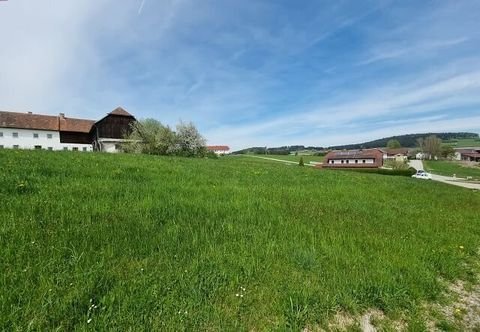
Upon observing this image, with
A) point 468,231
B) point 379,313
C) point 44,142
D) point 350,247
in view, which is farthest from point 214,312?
point 44,142

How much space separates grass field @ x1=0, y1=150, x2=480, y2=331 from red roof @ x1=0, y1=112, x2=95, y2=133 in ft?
224

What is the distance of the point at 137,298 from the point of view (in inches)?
110

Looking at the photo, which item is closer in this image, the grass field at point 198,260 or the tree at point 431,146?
the grass field at point 198,260

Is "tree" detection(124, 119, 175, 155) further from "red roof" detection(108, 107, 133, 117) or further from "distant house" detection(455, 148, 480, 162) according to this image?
"distant house" detection(455, 148, 480, 162)

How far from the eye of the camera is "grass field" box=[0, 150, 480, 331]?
8.71ft

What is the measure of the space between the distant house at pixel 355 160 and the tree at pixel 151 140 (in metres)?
62.7

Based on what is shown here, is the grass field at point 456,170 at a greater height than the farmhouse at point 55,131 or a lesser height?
lesser

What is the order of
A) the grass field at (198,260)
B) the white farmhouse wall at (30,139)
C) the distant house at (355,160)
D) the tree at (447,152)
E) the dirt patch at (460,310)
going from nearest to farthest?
the grass field at (198,260) < the dirt patch at (460,310) < the white farmhouse wall at (30,139) < the distant house at (355,160) < the tree at (447,152)

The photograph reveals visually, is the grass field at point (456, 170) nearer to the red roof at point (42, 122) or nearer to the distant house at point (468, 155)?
the distant house at point (468, 155)

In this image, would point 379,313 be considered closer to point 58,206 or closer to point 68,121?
point 58,206

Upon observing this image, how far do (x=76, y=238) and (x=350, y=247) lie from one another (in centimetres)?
447

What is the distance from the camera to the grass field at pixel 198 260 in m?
2.66

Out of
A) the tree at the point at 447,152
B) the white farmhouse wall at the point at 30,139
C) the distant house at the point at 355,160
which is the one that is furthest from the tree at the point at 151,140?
the tree at the point at 447,152

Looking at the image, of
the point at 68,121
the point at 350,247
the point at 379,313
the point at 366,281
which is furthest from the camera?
the point at 68,121
